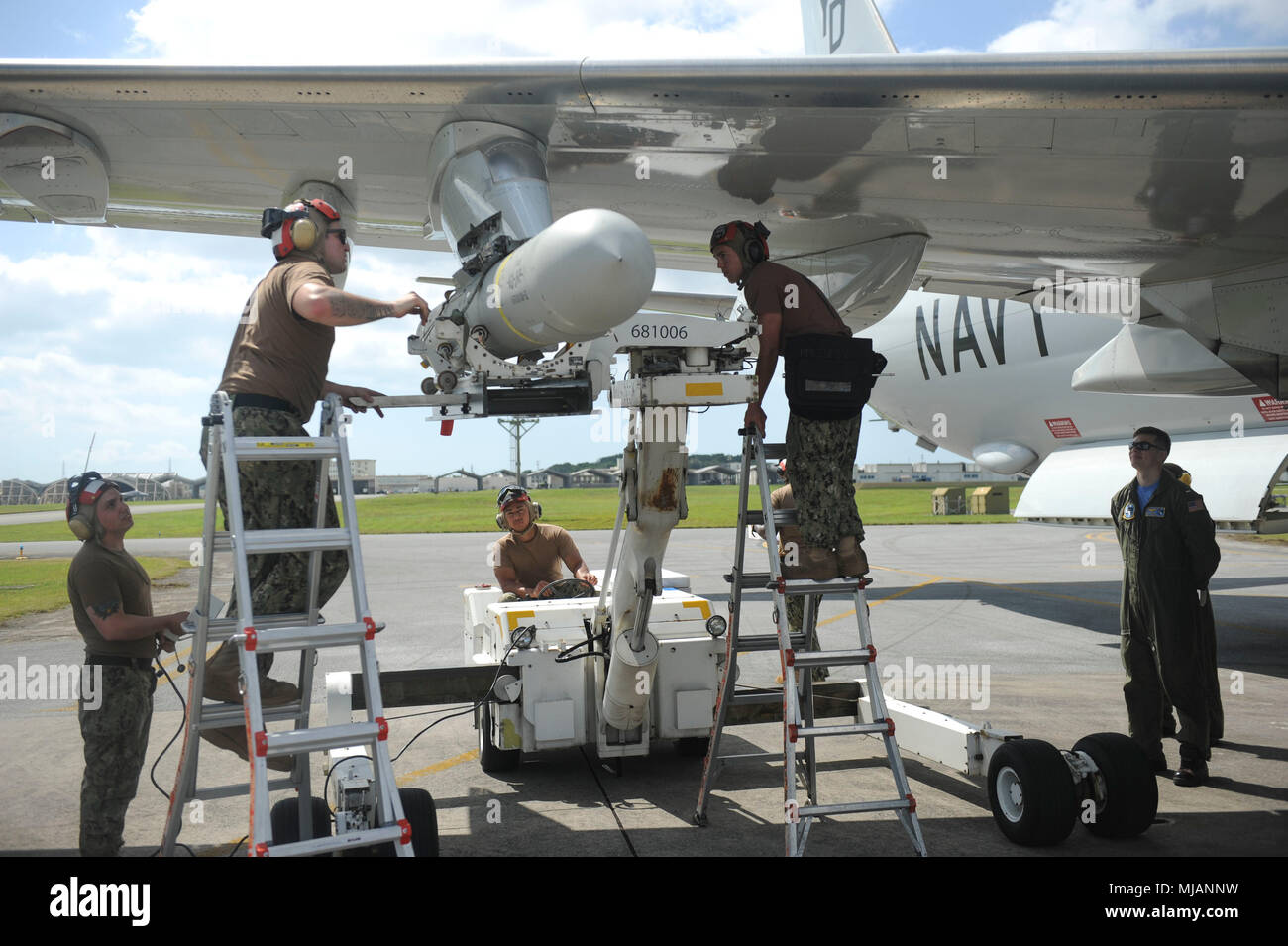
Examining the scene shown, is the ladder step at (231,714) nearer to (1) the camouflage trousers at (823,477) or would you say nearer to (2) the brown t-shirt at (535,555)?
(1) the camouflage trousers at (823,477)

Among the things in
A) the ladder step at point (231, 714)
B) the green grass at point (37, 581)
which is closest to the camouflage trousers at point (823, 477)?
the ladder step at point (231, 714)

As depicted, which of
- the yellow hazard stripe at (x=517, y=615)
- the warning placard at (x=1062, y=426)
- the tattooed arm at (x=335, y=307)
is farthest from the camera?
the warning placard at (x=1062, y=426)

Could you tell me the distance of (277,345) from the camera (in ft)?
13.6

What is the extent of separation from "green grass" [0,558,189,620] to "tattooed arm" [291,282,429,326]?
14.8 metres

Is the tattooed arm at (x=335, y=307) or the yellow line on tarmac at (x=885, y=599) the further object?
the yellow line on tarmac at (x=885, y=599)

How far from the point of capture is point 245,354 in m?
4.17

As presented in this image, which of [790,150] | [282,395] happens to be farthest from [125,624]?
[790,150]

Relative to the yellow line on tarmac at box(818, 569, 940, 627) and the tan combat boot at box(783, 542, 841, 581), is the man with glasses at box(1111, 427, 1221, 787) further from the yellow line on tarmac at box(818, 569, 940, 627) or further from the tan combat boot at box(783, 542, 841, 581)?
the yellow line on tarmac at box(818, 569, 940, 627)

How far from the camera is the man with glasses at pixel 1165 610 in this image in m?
5.94

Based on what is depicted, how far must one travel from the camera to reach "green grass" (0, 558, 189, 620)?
16750 millimetres

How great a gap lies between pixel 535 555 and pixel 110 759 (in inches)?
163

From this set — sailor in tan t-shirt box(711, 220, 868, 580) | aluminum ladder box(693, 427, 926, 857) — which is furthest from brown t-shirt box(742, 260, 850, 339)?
aluminum ladder box(693, 427, 926, 857)

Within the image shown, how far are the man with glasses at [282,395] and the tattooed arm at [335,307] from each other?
1 centimetres
